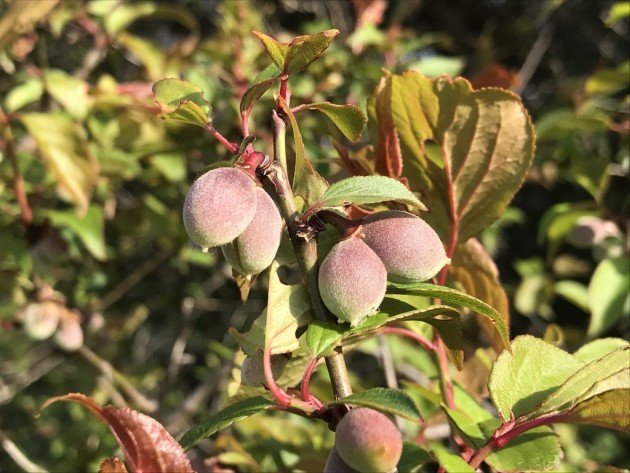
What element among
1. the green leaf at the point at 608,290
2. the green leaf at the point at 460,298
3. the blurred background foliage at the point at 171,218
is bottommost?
the blurred background foliage at the point at 171,218

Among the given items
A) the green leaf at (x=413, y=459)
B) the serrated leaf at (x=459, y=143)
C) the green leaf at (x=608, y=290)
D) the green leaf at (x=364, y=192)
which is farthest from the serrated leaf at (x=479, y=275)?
the green leaf at (x=608, y=290)

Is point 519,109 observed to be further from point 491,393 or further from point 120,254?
point 120,254

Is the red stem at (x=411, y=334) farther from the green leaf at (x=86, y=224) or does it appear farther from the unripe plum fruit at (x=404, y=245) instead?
the green leaf at (x=86, y=224)

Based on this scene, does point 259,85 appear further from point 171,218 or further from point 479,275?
point 171,218

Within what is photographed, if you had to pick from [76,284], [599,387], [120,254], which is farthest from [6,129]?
[599,387]

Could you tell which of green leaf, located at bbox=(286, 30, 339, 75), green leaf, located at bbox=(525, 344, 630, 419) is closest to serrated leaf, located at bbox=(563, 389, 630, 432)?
green leaf, located at bbox=(525, 344, 630, 419)

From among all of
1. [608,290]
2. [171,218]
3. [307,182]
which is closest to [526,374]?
[307,182]

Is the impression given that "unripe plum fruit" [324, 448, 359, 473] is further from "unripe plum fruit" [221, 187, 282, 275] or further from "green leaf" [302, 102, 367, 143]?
"green leaf" [302, 102, 367, 143]
